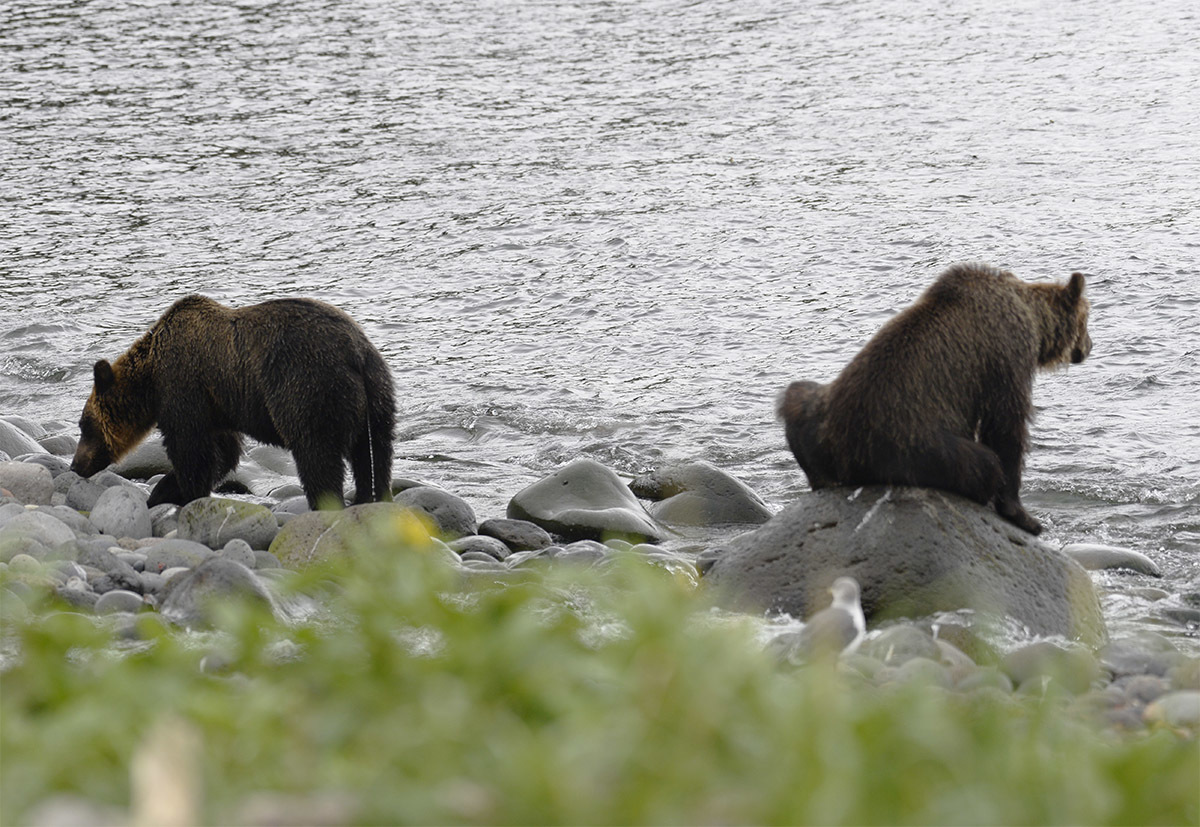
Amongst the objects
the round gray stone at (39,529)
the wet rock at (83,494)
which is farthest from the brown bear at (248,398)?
the round gray stone at (39,529)

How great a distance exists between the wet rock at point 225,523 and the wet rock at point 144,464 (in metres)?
2.19

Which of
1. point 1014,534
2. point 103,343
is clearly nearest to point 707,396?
point 1014,534

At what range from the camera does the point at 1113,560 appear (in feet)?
25.9

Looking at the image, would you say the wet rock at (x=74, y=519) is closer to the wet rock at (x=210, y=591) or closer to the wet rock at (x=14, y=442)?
the wet rock at (x=14, y=442)

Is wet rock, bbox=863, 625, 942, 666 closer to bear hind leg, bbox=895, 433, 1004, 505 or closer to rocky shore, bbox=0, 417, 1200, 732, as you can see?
rocky shore, bbox=0, 417, 1200, 732

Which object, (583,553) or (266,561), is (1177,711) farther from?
(266,561)

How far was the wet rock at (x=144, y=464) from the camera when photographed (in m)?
10.5

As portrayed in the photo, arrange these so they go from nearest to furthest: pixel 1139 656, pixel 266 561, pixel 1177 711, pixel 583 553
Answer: pixel 1177 711 < pixel 1139 656 < pixel 266 561 < pixel 583 553

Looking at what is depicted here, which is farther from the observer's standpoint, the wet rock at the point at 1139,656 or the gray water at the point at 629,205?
the gray water at the point at 629,205

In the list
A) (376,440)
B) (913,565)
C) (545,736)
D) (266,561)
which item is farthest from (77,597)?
(545,736)

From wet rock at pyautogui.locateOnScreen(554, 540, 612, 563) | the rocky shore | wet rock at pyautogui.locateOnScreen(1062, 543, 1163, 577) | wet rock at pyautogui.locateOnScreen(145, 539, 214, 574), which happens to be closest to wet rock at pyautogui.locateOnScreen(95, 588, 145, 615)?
the rocky shore

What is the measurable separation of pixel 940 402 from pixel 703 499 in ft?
9.23

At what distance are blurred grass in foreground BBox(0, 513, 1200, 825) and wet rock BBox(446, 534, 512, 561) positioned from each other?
5.31 meters

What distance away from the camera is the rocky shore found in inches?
229
